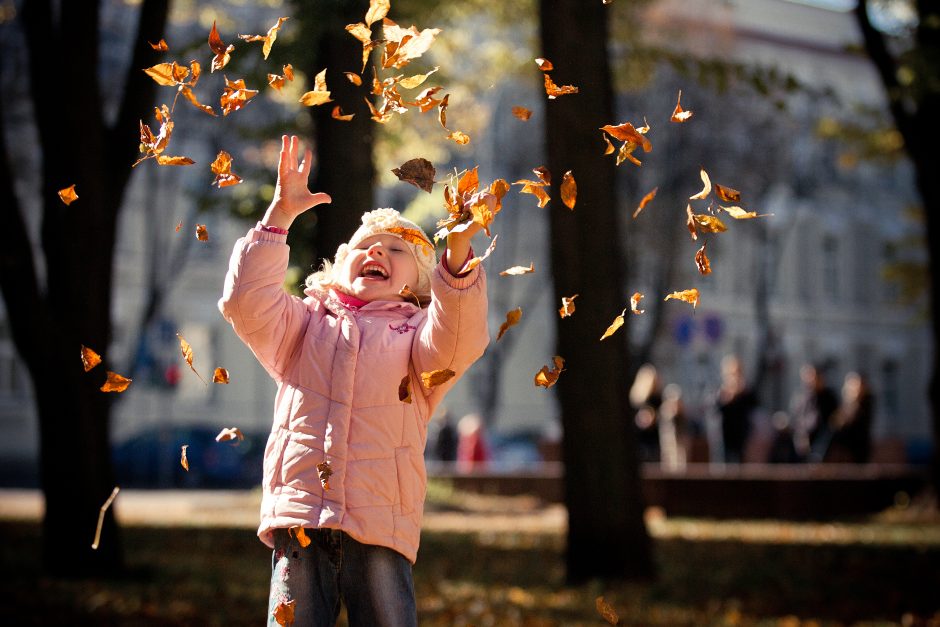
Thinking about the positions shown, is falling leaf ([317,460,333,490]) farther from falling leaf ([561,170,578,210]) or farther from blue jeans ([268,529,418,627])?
falling leaf ([561,170,578,210])

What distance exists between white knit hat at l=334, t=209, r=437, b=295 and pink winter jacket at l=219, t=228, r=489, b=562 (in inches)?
8.4

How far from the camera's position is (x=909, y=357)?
186 ft

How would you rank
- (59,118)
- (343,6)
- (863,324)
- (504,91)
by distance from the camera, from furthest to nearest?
(863,324), (504,91), (343,6), (59,118)

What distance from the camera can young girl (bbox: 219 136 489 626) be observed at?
407 centimetres

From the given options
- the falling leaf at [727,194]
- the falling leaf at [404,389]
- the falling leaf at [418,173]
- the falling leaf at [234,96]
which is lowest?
the falling leaf at [404,389]

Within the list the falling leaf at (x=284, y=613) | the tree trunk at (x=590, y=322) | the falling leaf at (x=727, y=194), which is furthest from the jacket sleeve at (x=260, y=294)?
the tree trunk at (x=590, y=322)

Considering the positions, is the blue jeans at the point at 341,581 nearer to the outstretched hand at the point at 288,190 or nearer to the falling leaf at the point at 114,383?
the falling leaf at the point at 114,383

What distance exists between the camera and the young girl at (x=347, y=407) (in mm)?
4070

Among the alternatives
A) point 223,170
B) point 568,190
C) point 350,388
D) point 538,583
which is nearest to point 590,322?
point 538,583

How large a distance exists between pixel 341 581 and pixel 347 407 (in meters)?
0.50

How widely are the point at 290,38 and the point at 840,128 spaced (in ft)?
33.6


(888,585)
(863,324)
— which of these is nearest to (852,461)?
(888,585)

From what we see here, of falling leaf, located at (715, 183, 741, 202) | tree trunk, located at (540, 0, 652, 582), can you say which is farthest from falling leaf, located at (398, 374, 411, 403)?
tree trunk, located at (540, 0, 652, 582)

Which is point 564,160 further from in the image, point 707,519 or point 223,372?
point 707,519
